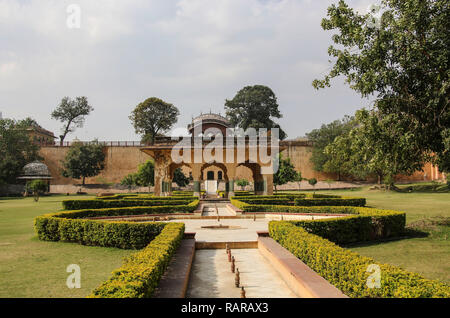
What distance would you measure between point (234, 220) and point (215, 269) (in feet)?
26.6

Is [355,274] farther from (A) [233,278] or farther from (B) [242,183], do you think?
(B) [242,183]

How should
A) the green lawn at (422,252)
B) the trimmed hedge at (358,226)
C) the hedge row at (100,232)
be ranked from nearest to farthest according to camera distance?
1. the green lawn at (422,252)
2. the hedge row at (100,232)
3. the trimmed hedge at (358,226)

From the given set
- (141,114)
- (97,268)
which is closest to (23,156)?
(141,114)

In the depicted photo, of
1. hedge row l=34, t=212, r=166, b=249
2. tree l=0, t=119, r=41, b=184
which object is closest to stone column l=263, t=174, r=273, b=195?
hedge row l=34, t=212, r=166, b=249

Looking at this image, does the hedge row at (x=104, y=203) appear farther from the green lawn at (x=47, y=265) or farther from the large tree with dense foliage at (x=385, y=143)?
the large tree with dense foliage at (x=385, y=143)

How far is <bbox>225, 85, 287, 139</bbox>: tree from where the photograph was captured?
49.3m

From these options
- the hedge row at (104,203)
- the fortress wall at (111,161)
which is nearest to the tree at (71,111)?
the fortress wall at (111,161)

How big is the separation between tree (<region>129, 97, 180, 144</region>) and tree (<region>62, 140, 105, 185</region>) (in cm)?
657

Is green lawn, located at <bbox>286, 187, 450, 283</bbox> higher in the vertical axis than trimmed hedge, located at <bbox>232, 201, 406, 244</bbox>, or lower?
lower

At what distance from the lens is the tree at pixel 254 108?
162 ft

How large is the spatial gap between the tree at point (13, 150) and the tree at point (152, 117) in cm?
1406

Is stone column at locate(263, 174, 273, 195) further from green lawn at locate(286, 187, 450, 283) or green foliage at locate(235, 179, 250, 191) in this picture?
green foliage at locate(235, 179, 250, 191)

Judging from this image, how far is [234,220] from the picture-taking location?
48.5 feet

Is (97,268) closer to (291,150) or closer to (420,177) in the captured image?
(291,150)
